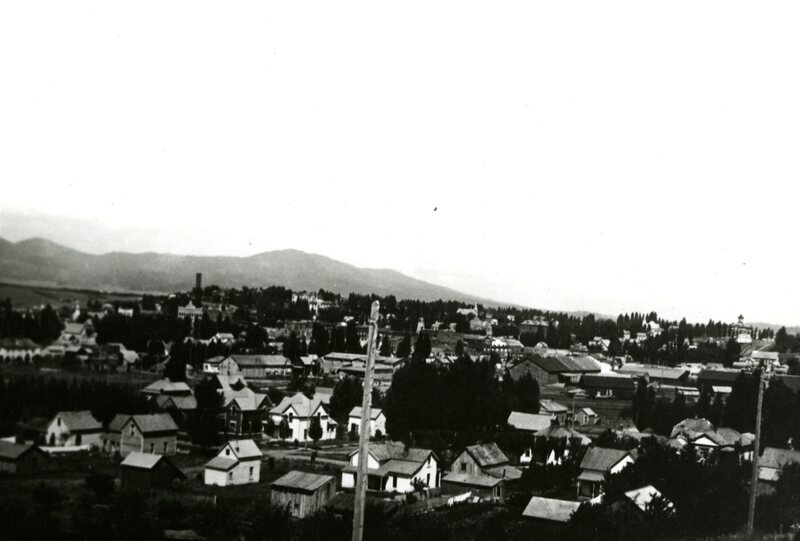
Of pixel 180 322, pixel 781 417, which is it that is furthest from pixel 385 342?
pixel 180 322

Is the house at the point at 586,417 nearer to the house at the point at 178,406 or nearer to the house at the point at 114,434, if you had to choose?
the house at the point at 178,406

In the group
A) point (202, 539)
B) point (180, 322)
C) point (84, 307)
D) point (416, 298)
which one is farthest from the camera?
point (416, 298)

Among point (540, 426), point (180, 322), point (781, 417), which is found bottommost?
point (540, 426)

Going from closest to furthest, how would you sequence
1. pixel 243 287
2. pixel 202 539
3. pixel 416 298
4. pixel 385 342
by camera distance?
pixel 202 539, pixel 243 287, pixel 385 342, pixel 416 298

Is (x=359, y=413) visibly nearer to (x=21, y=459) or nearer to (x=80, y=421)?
(x=80, y=421)

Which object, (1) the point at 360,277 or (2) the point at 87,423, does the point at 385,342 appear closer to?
(1) the point at 360,277

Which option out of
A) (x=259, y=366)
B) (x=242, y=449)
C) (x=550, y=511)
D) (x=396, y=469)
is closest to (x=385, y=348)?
(x=259, y=366)

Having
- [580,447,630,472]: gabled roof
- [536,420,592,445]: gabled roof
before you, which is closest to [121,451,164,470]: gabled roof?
[580,447,630,472]: gabled roof
